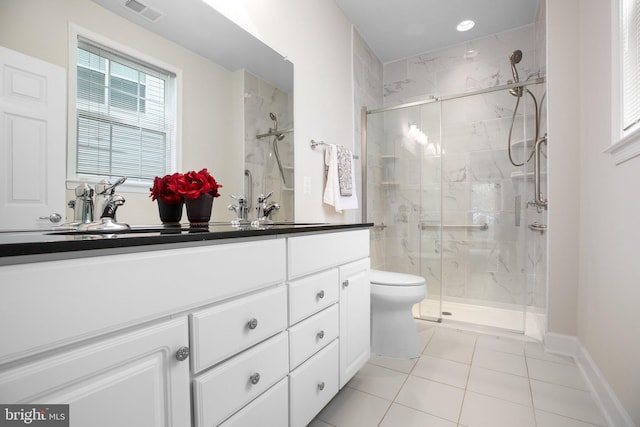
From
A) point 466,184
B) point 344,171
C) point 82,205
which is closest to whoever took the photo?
point 82,205

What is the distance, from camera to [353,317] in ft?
4.76

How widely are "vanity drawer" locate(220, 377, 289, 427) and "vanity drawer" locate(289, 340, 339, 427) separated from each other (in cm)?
3

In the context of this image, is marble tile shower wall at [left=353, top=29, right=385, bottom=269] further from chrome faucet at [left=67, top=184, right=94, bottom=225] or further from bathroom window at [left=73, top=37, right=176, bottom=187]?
chrome faucet at [left=67, top=184, right=94, bottom=225]

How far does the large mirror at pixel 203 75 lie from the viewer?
2.90 ft

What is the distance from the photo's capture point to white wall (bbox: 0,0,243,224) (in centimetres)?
84

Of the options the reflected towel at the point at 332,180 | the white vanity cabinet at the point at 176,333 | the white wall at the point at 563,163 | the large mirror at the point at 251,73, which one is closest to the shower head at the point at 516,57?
the white wall at the point at 563,163

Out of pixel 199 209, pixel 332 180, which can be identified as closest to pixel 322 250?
pixel 199 209

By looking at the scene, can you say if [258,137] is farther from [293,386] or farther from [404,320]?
[404,320]

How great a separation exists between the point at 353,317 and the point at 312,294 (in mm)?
415

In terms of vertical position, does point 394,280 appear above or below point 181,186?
below

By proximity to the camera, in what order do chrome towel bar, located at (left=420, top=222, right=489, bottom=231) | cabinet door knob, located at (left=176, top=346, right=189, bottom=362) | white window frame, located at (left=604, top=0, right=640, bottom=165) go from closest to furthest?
cabinet door knob, located at (left=176, top=346, right=189, bottom=362) → white window frame, located at (left=604, top=0, right=640, bottom=165) → chrome towel bar, located at (left=420, top=222, right=489, bottom=231)

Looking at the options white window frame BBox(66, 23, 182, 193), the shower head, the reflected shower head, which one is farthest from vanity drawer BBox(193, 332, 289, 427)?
the shower head

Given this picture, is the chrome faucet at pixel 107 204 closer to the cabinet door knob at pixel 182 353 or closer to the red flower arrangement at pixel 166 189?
the red flower arrangement at pixel 166 189

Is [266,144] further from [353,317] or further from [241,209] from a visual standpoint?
[353,317]
